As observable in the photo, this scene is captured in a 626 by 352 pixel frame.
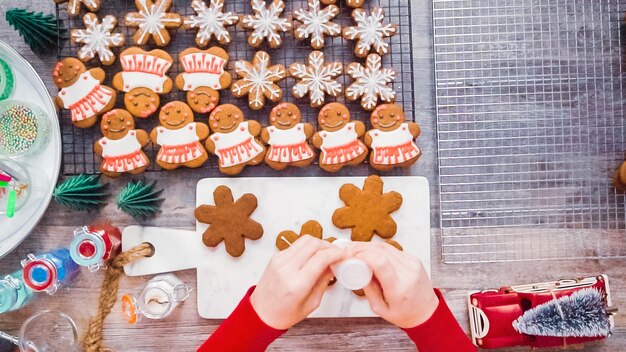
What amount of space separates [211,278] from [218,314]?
9 cm

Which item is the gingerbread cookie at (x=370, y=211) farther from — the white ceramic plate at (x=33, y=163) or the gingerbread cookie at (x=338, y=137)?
the white ceramic plate at (x=33, y=163)

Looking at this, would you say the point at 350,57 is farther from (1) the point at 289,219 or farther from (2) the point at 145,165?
(2) the point at 145,165

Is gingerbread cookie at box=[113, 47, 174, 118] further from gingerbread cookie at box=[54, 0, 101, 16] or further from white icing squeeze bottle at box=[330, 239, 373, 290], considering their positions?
white icing squeeze bottle at box=[330, 239, 373, 290]

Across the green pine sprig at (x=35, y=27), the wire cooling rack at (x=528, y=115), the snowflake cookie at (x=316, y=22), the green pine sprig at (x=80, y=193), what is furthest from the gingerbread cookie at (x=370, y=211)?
the green pine sprig at (x=35, y=27)

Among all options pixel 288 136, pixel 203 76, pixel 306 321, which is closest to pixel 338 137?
pixel 288 136

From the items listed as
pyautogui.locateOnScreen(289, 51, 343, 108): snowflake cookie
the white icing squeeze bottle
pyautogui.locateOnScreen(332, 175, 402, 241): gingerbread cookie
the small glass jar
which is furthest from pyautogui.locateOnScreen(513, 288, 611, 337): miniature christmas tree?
the small glass jar

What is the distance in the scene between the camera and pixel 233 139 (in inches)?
55.6

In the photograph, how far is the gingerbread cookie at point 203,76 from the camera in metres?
1.41

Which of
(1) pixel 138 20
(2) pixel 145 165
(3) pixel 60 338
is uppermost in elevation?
(1) pixel 138 20

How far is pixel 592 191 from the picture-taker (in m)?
1.44

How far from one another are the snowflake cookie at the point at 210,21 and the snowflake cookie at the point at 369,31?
0.27 meters

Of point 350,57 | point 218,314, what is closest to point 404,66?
point 350,57

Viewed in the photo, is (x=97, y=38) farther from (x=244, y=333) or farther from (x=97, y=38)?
(x=244, y=333)

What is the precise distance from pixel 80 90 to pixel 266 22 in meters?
0.46
